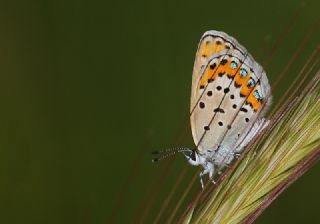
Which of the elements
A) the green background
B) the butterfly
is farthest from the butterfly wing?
the green background

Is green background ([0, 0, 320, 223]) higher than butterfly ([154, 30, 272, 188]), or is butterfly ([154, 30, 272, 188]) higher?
butterfly ([154, 30, 272, 188])

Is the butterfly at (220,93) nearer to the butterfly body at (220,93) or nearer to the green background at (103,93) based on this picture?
the butterfly body at (220,93)

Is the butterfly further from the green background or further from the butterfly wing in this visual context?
the green background

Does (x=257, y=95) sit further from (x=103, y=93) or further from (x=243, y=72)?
(x=103, y=93)

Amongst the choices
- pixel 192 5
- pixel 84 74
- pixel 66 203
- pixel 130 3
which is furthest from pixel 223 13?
pixel 66 203

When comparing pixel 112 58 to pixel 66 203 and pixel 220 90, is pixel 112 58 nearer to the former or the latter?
pixel 66 203

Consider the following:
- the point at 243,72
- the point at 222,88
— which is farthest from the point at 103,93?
the point at 243,72

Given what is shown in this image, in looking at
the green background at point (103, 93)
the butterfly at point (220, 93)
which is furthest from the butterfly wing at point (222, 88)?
the green background at point (103, 93)
